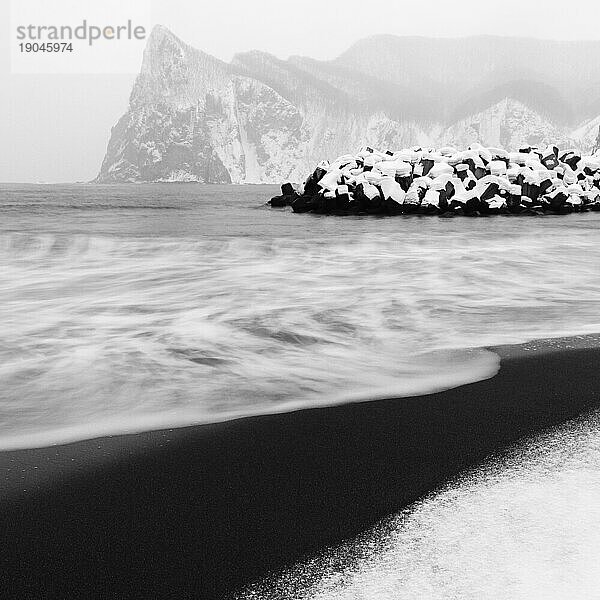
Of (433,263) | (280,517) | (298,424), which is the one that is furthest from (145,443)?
(433,263)

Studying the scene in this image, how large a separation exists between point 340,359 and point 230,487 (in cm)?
127

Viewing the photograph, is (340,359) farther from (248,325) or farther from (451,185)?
(451,185)

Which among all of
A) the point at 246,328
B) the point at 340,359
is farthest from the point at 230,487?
the point at 246,328

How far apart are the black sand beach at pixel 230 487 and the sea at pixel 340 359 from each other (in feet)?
0.27

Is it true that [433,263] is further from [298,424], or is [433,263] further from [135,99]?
[135,99]

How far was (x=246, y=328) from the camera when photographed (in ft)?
10.6

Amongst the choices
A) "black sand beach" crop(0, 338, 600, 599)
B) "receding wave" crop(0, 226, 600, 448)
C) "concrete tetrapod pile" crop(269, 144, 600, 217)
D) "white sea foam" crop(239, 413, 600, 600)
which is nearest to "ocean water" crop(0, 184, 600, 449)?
"receding wave" crop(0, 226, 600, 448)

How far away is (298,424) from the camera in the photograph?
5.78 feet

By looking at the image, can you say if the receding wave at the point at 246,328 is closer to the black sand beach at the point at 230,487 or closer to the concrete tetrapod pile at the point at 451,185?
the black sand beach at the point at 230,487

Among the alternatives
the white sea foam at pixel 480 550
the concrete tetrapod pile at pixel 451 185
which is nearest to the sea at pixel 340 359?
the white sea foam at pixel 480 550

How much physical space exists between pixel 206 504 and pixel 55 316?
2.62 meters

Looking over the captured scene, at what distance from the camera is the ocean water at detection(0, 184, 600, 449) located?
205 cm

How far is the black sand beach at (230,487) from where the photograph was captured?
1.05 metres

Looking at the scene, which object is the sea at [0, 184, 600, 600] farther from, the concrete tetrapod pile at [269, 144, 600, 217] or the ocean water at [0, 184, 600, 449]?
the concrete tetrapod pile at [269, 144, 600, 217]
